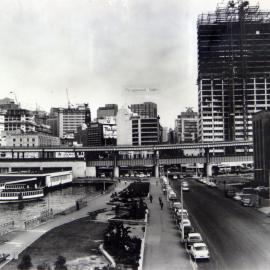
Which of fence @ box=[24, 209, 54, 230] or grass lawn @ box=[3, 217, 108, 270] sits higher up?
fence @ box=[24, 209, 54, 230]

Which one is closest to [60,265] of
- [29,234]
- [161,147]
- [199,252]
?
[199,252]

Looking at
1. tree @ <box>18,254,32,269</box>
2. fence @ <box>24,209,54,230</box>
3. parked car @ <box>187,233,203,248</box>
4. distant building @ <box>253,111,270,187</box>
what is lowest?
tree @ <box>18,254,32,269</box>

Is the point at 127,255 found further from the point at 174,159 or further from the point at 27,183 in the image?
the point at 174,159

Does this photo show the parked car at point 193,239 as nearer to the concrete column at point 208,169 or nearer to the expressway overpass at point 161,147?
the expressway overpass at point 161,147

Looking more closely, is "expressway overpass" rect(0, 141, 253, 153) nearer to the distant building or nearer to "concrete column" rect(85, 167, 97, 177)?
"concrete column" rect(85, 167, 97, 177)

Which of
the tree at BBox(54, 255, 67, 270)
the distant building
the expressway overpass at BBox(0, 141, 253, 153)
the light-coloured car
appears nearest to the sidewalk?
the light-coloured car

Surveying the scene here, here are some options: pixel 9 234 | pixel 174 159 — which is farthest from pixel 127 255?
pixel 174 159
